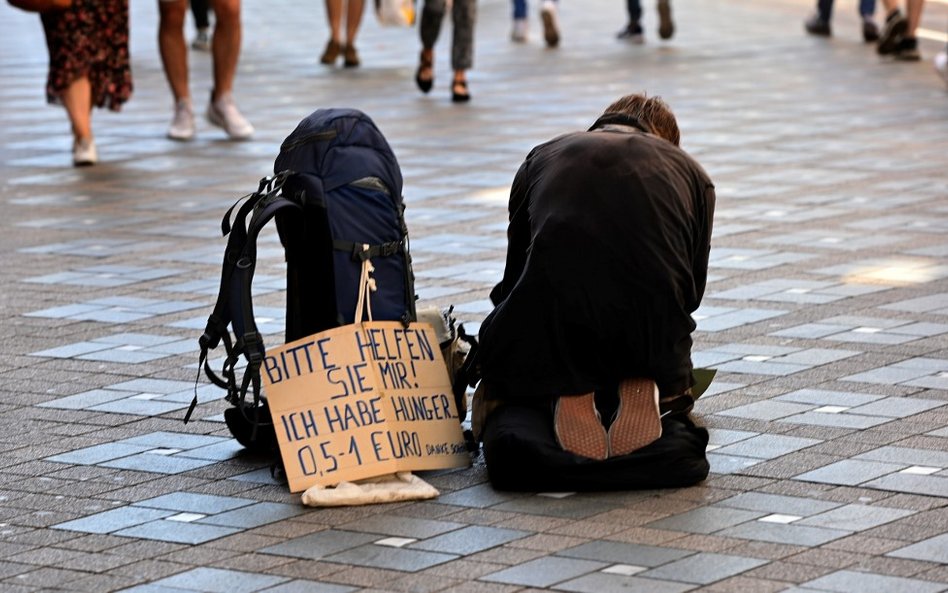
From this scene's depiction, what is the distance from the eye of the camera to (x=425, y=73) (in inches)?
560

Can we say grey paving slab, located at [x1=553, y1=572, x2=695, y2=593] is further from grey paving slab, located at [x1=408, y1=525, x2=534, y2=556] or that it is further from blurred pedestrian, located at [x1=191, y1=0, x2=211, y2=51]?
blurred pedestrian, located at [x1=191, y1=0, x2=211, y2=51]

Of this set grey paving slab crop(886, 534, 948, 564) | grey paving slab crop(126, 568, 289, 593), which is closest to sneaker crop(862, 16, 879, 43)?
grey paving slab crop(886, 534, 948, 564)

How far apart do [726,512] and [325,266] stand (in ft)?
4.21

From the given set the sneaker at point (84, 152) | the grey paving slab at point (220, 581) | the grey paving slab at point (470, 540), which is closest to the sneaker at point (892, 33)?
the sneaker at point (84, 152)

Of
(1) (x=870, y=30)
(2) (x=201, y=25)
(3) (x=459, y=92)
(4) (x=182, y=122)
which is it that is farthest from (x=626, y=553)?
(2) (x=201, y=25)

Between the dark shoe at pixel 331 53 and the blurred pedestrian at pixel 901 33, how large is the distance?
16.6 feet

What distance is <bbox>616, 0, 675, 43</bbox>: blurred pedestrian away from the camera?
18.7 meters

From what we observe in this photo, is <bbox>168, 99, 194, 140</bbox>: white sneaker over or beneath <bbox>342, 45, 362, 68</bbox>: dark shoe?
over

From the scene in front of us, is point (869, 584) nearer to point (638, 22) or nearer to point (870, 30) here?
point (870, 30)

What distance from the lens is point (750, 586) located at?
391 centimetres

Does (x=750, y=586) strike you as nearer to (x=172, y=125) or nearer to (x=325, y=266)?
(x=325, y=266)

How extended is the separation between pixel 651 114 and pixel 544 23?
1363 cm

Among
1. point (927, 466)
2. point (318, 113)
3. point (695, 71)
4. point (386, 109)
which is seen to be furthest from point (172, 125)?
point (927, 466)

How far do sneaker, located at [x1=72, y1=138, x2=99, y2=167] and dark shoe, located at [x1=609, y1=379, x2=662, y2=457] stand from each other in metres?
Result: 6.82
